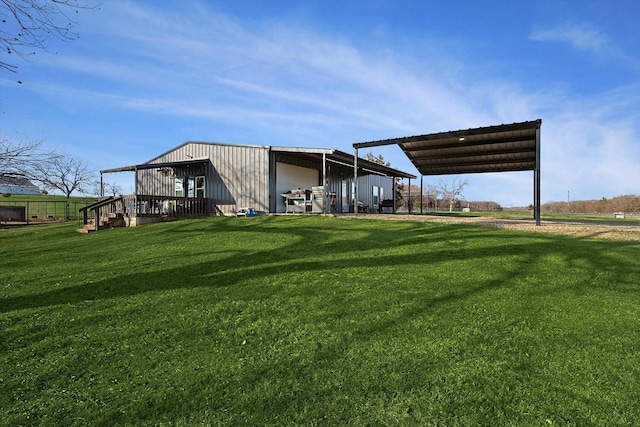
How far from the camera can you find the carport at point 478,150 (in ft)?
37.0

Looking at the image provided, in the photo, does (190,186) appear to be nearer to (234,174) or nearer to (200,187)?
(200,187)

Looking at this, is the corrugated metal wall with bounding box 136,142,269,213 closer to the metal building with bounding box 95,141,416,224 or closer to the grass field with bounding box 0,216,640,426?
the metal building with bounding box 95,141,416,224

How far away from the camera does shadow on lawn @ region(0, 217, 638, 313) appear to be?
431cm

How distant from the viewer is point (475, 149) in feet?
48.3

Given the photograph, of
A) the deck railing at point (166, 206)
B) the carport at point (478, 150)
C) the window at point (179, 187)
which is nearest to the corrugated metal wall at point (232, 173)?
the window at point (179, 187)

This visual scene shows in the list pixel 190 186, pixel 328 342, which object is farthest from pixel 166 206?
pixel 328 342

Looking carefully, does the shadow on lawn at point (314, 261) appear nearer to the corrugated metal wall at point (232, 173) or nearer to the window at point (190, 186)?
the corrugated metal wall at point (232, 173)

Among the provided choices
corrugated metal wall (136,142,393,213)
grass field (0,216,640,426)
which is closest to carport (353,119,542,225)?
corrugated metal wall (136,142,393,213)

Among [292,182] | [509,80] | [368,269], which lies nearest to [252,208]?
[292,182]

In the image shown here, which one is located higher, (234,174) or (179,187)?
(234,174)

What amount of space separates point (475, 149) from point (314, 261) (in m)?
12.1

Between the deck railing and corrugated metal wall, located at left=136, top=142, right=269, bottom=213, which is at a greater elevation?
corrugated metal wall, located at left=136, top=142, right=269, bottom=213

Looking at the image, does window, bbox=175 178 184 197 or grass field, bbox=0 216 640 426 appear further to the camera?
window, bbox=175 178 184 197

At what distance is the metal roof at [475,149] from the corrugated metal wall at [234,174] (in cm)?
519
